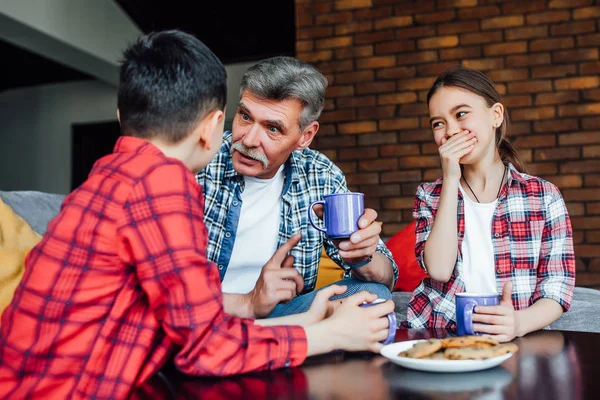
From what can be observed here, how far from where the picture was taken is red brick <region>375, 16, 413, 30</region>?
12.1 feet

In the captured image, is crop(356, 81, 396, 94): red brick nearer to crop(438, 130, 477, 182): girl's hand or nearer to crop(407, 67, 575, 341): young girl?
crop(407, 67, 575, 341): young girl

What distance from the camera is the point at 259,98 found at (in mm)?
1564

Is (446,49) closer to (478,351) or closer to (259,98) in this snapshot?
(259,98)

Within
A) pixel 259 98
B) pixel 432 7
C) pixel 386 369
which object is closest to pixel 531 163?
pixel 432 7

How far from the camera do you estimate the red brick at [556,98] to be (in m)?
3.38

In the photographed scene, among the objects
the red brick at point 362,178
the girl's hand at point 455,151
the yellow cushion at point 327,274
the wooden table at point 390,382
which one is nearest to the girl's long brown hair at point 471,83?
the girl's hand at point 455,151

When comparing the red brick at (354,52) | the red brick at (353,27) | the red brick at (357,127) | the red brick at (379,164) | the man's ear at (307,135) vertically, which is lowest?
the man's ear at (307,135)

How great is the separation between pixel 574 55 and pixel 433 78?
85 centimetres

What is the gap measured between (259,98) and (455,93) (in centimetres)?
56

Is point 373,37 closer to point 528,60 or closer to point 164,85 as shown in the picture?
point 528,60

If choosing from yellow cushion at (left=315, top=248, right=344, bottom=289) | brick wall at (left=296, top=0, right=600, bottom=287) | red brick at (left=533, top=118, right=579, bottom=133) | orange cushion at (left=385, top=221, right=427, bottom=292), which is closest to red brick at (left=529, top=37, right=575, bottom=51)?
brick wall at (left=296, top=0, right=600, bottom=287)

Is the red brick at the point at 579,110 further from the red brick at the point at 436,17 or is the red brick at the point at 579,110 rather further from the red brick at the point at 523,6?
the red brick at the point at 436,17

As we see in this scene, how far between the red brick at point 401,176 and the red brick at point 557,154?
734 mm

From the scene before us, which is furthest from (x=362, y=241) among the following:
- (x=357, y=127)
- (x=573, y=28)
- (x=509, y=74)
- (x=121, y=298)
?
(x=573, y=28)
